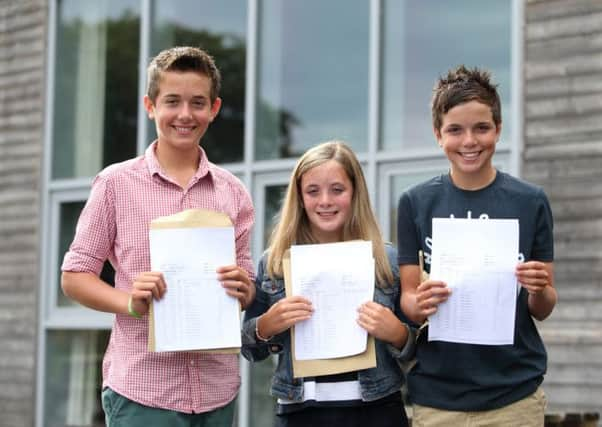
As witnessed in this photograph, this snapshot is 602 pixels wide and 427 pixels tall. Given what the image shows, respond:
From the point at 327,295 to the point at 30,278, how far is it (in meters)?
4.72

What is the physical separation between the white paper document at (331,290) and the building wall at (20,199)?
15.2 ft

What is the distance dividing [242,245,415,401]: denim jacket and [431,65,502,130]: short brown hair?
46cm

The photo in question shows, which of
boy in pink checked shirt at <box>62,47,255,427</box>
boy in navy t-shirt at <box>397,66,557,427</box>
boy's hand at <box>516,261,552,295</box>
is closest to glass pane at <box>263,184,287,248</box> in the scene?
boy in pink checked shirt at <box>62,47,255,427</box>

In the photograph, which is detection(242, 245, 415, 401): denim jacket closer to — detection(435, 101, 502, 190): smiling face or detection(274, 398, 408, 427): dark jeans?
detection(274, 398, 408, 427): dark jeans

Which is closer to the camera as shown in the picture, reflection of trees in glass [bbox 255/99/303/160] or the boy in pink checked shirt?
the boy in pink checked shirt

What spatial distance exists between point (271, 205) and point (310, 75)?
2.64ft

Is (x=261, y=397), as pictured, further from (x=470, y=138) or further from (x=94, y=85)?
(x=470, y=138)

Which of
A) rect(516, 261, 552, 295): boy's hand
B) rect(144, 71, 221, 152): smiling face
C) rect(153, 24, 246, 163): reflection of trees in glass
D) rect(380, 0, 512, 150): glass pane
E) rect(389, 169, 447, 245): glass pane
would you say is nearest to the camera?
rect(516, 261, 552, 295): boy's hand

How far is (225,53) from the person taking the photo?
6102 mm

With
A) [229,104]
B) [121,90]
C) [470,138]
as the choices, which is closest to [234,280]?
[470,138]

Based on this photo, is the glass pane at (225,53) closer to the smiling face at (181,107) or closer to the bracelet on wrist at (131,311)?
the smiling face at (181,107)

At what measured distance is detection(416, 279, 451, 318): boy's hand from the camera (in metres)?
2.52

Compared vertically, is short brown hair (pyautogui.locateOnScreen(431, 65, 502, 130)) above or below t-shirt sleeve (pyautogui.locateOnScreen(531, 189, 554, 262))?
above

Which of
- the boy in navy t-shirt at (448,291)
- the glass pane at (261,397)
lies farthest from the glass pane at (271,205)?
the boy in navy t-shirt at (448,291)
